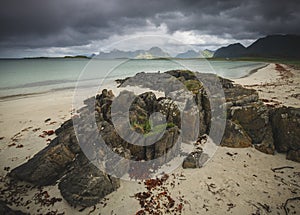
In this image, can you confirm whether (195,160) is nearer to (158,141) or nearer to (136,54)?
(158,141)

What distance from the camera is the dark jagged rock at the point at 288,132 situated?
7.00 m

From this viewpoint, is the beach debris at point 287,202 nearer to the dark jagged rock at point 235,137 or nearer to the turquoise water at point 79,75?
the dark jagged rock at point 235,137

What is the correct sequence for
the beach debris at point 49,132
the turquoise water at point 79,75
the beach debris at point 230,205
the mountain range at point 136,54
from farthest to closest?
the turquoise water at point 79,75 → the beach debris at point 49,132 → the mountain range at point 136,54 → the beach debris at point 230,205

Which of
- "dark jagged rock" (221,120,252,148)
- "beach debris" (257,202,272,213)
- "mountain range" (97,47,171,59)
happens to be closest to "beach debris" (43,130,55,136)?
"mountain range" (97,47,171,59)

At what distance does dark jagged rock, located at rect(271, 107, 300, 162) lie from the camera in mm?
7004

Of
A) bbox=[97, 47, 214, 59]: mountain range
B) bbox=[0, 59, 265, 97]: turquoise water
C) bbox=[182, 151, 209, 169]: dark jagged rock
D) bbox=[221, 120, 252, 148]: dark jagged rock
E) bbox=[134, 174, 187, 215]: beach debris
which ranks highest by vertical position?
bbox=[97, 47, 214, 59]: mountain range

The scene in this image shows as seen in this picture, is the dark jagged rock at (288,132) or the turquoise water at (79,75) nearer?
the dark jagged rock at (288,132)

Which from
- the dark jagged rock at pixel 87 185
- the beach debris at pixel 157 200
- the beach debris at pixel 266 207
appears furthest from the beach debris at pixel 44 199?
the beach debris at pixel 266 207

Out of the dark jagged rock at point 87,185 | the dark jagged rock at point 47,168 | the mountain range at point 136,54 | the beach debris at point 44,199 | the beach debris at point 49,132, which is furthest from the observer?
the beach debris at point 49,132

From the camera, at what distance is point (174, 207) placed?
17.2 feet

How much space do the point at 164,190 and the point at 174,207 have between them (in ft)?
2.22

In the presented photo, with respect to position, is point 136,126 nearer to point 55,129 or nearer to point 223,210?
Answer: point 223,210

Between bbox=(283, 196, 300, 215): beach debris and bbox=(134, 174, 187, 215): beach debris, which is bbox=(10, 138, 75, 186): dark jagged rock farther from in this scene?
bbox=(283, 196, 300, 215): beach debris

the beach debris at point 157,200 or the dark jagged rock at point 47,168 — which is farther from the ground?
the dark jagged rock at point 47,168
